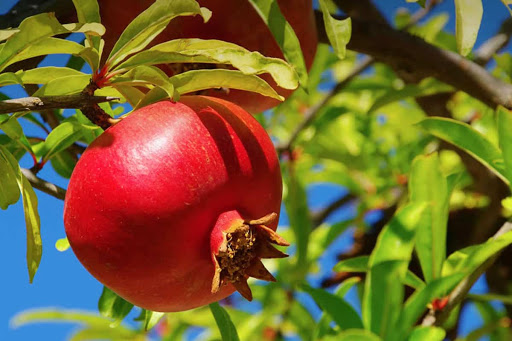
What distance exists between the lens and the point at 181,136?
0.60 m

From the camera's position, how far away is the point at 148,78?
62 centimetres

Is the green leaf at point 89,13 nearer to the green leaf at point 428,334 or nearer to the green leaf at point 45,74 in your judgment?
the green leaf at point 45,74

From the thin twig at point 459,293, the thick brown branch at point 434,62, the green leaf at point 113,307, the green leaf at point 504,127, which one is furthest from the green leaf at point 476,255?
the green leaf at point 113,307

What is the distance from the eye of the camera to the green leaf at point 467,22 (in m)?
0.72

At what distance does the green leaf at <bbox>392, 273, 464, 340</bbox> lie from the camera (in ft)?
3.02

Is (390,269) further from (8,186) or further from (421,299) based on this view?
(8,186)

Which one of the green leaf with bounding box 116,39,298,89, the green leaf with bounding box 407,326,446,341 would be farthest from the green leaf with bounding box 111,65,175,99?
the green leaf with bounding box 407,326,446,341

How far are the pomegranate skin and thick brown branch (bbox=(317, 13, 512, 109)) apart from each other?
0.47 metres

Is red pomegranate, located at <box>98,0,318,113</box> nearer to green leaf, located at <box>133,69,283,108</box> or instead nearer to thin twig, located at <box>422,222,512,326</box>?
green leaf, located at <box>133,69,283,108</box>

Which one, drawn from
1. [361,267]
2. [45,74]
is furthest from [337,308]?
[45,74]

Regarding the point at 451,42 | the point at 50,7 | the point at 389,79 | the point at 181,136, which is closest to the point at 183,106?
the point at 181,136

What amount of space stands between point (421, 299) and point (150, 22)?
555 mm

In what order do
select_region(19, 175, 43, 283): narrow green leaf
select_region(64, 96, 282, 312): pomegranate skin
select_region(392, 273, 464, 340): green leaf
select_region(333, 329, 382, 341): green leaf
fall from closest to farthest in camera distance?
1. select_region(64, 96, 282, 312): pomegranate skin
2. select_region(19, 175, 43, 283): narrow green leaf
3. select_region(333, 329, 382, 341): green leaf
4. select_region(392, 273, 464, 340): green leaf

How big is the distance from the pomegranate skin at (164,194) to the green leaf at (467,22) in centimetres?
25
